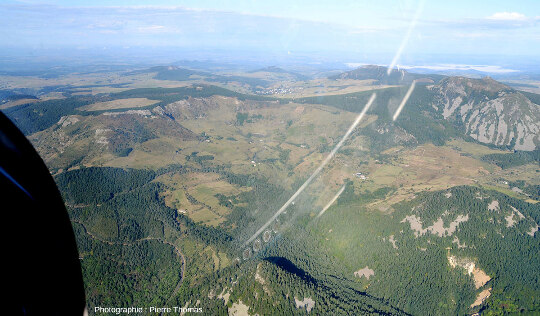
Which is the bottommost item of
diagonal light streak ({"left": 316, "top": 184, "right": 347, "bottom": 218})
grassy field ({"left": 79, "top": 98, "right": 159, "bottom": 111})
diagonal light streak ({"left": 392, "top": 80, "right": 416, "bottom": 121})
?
diagonal light streak ({"left": 316, "top": 184, "right": 347, "bottom": 218})

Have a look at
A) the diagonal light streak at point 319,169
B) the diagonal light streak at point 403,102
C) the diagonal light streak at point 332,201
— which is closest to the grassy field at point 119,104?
the diagonal light streak at point 319,169

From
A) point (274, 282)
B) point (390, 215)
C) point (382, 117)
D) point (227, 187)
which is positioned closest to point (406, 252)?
point (390, 215)

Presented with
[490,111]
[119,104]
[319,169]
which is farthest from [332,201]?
[119,104]

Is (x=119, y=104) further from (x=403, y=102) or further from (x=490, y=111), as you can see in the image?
(x=490, y=111)

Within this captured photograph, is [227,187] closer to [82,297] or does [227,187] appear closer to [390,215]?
[390,215]

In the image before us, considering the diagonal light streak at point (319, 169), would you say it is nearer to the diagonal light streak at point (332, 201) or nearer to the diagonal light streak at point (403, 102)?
the diagonal light streak at point (332, 201)

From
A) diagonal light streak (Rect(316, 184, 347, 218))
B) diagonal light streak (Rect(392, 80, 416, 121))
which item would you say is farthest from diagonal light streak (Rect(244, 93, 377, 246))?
diagonal light streak (Rect(392, 80, 416, 121))

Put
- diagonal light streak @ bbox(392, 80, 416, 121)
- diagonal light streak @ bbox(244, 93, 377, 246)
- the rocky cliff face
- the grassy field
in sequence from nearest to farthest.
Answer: diagonal light streak @ bbox(244, 93, 377, 246)
the rocky cliff face
the grassy field
diagonal light streak @ bbox(392, 80, 416, 121)

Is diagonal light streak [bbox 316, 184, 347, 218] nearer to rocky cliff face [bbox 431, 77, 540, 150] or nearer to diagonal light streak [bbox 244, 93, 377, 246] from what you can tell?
diagonal light streak [bbox 244, 93, 377, 246]
